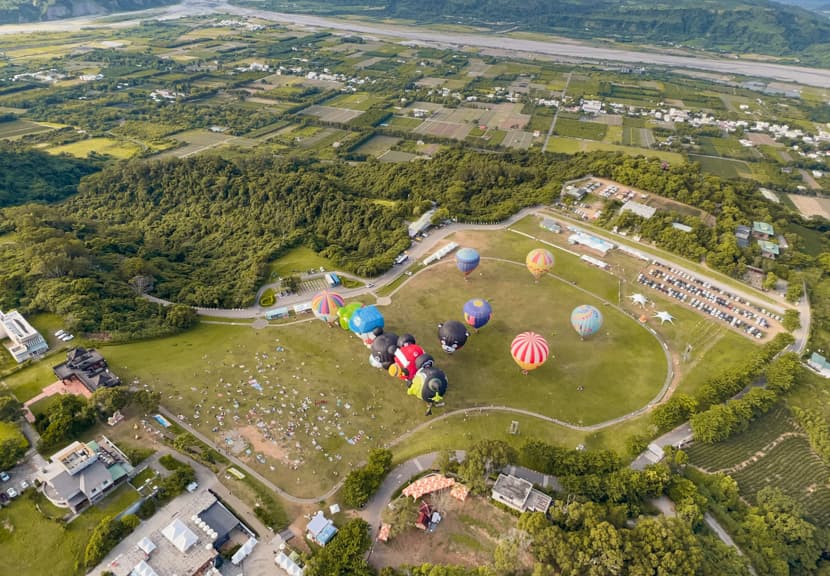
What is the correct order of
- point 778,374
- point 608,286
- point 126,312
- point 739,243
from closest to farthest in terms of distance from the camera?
point 778,374 < point 126,312 < point 608,286 < point 739,243

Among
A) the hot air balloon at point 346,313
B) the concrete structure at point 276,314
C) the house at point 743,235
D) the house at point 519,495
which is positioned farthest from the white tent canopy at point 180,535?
the house at point 743,235

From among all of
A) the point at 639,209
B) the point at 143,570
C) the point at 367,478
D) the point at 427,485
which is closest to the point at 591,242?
the point at 639,209

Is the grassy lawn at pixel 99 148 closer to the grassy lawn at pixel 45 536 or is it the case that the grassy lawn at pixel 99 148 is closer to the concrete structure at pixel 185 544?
the grassy lawn at pixel 45 536

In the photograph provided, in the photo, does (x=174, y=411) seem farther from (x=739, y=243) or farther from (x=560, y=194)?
(x=739, y=243)

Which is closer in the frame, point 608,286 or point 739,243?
point 608,286

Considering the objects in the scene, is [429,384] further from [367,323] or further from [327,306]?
[327,306]

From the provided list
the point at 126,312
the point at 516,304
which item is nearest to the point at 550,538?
the point at 516,304
